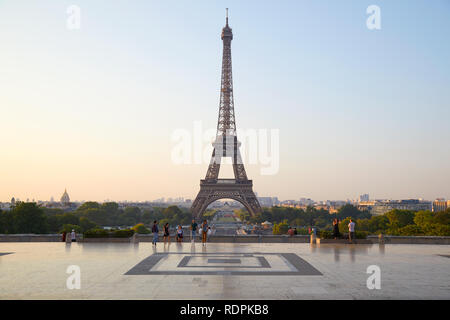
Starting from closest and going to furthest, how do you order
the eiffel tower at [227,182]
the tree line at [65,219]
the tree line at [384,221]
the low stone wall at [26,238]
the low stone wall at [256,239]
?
the low stone wall at [256,239] < the low stone wall at [26,238] < the tree line at [384,221] < the tree line at [65,219] < the eiffel tower at [227,182]

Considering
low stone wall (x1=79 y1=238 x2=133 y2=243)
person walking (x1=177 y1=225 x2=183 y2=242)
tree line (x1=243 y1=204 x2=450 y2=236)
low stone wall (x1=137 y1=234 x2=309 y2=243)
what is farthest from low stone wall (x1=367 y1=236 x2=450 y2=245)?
low stone wall (x1=79 y1=238 x2=133 y2=243)

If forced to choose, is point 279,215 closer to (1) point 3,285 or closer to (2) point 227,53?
(2) point 227,53

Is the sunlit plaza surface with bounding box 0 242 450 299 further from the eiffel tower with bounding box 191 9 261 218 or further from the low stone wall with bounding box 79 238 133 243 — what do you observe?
the eiffel tower with bounding box 191 9 261 218

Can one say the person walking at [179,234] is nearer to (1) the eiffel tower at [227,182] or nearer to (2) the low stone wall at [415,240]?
(2) the low stone wall at [415,240]

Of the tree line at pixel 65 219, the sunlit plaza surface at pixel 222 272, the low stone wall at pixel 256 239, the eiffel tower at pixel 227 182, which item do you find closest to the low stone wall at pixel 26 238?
the sunlit plaza surface at pixel 222 272

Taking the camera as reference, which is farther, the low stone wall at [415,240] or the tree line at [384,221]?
the tree line at [384,221]

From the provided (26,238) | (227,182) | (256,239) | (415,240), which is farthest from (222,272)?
(227,182)

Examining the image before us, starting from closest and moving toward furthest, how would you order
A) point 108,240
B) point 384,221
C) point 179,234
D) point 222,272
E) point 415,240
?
point 222,272 < point 179,234 < point 108,240 < point 415,240 < point 384,221

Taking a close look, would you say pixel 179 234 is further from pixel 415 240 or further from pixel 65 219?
pixel 65 219
